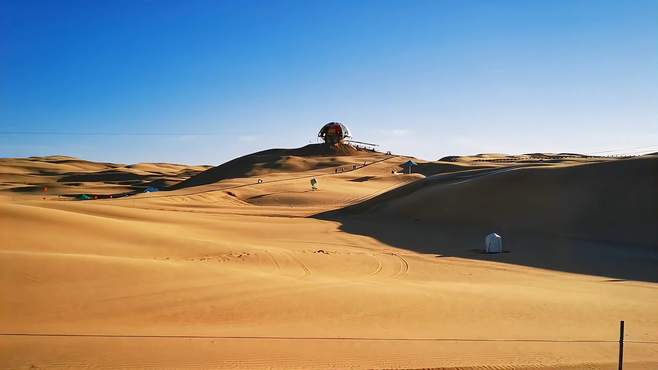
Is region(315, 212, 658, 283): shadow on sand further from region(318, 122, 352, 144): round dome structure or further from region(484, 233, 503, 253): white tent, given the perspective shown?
region(318, 122, 352, 144): round dome structure

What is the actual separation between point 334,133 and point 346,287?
67.2 metres

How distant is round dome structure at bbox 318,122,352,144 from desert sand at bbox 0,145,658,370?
50.0 m

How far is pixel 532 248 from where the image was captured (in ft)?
62.0

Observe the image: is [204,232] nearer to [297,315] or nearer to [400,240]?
[400,240]

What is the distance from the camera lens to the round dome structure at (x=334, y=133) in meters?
75.6

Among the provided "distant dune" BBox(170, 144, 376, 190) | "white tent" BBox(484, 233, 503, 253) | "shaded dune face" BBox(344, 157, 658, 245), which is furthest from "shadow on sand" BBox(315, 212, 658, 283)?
"distant dune" BBox(170, 144, 376, 190)

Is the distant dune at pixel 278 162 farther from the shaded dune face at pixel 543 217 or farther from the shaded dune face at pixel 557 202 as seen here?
the shaded dune face at pixel 557 202

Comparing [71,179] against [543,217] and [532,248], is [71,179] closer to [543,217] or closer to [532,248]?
[543,217]

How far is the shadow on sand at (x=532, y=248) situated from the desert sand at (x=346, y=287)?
86 millimetres

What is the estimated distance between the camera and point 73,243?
491 inches

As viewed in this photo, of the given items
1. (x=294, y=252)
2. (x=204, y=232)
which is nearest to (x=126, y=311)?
(x=294, y=252)

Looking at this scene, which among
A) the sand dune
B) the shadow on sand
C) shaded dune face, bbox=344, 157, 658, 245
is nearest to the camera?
the shadow on sand

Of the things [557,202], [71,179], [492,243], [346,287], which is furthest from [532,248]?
[71,179]

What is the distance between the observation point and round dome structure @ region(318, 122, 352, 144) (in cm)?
7556
